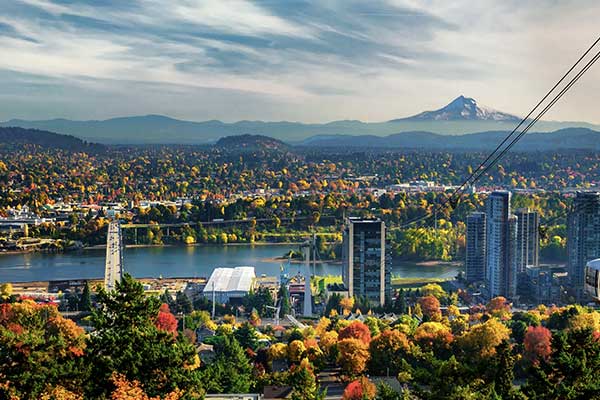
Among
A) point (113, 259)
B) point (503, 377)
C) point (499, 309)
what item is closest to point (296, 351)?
point (503, 377)

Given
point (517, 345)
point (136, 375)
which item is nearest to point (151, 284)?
point (517, 345)

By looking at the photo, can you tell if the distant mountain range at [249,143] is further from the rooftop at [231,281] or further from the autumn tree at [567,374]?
the autumn tree at [567,374]

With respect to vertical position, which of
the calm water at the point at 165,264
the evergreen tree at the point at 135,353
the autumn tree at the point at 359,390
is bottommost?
the calm water at the point at 165,264

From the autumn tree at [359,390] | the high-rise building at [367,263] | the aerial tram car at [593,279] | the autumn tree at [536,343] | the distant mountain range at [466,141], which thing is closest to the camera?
the aerial tram car at [593,279]

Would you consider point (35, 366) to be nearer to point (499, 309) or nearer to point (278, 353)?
point (278, 353)

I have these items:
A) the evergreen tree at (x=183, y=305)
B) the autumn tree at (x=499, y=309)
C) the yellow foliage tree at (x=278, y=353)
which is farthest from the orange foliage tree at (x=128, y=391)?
the evergreen tree at (x=183, y=305)
